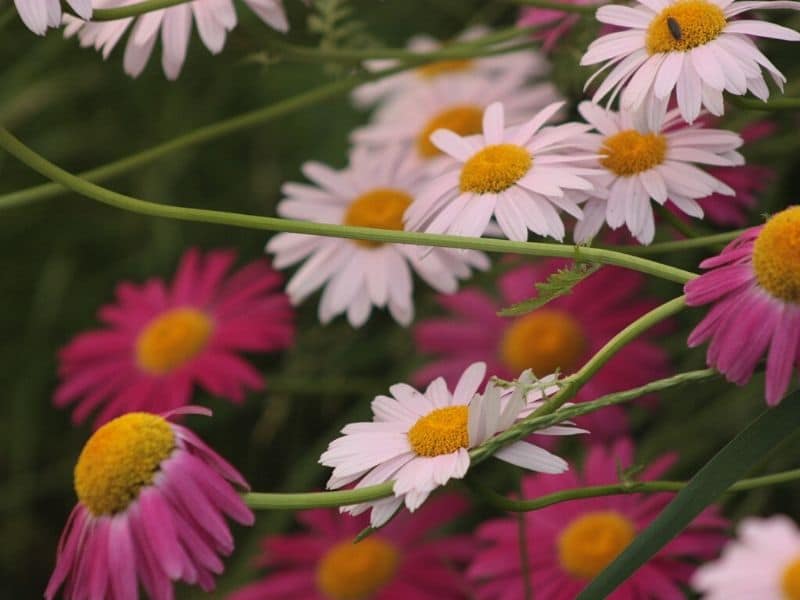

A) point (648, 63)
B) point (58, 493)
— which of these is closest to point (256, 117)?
point (648, 63)

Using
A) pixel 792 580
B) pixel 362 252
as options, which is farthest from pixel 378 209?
pixel 792 580

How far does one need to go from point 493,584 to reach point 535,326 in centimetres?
25

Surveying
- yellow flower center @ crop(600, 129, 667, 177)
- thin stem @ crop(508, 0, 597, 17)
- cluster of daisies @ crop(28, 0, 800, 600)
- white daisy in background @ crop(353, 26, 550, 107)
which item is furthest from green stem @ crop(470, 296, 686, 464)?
white daisy in background @ crop(353, 26, 550, 107)

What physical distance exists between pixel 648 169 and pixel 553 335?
0.28m

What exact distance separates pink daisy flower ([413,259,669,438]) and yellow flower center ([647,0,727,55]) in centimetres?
20

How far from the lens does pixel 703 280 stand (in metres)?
0.38

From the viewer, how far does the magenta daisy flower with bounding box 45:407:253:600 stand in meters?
0.40

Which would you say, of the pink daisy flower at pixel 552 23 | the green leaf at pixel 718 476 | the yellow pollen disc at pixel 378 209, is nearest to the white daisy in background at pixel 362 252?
the yellow pollen disc at pixel 378 209

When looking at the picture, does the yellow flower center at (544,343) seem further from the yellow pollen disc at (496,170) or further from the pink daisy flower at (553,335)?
the yellow pollen disc at (496,170)

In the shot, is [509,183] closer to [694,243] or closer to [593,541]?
[694,243]

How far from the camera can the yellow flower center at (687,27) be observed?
17.5 inches

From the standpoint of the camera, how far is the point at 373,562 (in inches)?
27.7

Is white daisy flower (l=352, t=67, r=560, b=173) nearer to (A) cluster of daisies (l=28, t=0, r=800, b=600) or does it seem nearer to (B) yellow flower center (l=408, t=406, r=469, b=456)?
(A) cluster of daisies (l=28, t=0, r=800, b=600)

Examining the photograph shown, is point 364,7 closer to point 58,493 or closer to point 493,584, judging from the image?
point 58,493
